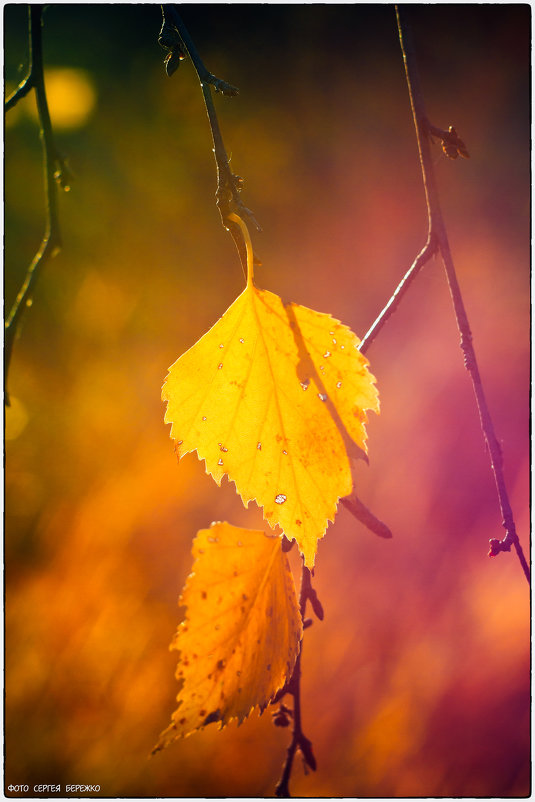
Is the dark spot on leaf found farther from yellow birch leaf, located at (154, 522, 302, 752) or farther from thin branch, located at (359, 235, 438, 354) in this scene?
thin branch, located at (359, 235, 438, 354)

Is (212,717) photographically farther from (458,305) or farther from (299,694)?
(458,305)

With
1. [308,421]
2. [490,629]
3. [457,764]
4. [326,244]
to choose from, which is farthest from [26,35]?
[457,764]

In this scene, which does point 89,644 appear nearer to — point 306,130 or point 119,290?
point 119,290

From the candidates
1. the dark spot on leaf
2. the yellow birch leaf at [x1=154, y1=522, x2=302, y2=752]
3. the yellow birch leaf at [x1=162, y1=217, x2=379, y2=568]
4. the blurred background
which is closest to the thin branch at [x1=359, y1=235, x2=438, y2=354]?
the yellow birch leaf at [x1=162, y1=217, x2=379, y2=568]

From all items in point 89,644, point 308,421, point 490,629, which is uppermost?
point 308,421

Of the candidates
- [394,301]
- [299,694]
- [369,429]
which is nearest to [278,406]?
[394,301]
